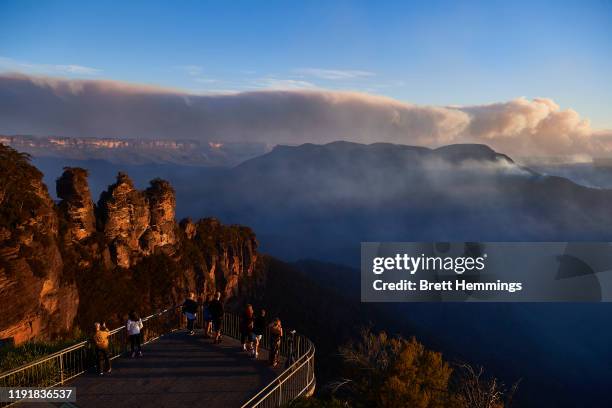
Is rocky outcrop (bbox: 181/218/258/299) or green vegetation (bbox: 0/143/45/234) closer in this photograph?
green vegetation (bbox: 0/143/45/234)

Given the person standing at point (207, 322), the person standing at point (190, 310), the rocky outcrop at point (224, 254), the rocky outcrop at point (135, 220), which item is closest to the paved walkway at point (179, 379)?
the person standing at point (207, 322)

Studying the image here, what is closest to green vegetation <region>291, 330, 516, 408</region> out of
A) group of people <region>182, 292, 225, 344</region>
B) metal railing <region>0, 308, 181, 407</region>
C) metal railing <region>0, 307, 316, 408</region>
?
metal railing <region>0, 307, 316, 408</region>

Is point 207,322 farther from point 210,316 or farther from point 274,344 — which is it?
point 274,344

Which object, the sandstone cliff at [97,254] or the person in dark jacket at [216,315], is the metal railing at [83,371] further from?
the sandstone cliff at [97,254]

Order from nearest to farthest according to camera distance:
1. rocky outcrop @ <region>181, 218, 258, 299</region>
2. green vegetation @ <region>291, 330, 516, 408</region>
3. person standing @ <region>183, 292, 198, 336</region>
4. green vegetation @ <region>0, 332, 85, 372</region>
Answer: green vegetation @ <region>0, 332, 85, 372</region>
green vegetation @ <region>291, 330, 516, 408</region>
person standing @ <region>183, 292, 198, 336</region>
rocky outcrop @ <region>181, 218, 258, 299</region>

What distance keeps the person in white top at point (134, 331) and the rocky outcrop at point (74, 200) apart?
5005 centimetres

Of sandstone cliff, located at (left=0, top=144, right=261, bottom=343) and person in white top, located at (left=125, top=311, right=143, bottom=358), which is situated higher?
person in white top, located at (left=125, top=311, right=143, bottom=358)

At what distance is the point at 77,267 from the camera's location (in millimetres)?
62812

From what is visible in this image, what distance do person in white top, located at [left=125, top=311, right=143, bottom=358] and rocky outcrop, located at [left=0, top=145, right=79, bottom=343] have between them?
20716mm

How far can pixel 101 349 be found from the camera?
15461 millimetres

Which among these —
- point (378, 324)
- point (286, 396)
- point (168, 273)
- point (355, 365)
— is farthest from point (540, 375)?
point (286, 396)

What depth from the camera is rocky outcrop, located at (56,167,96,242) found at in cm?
6169

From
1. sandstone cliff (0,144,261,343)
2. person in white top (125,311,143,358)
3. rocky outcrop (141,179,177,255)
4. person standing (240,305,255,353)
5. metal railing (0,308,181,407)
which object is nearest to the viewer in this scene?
metal railing (0,308,181,407)

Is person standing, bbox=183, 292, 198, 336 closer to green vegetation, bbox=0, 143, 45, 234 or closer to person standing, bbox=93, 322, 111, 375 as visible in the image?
person standing, bbox=93, 322, 111, 375
